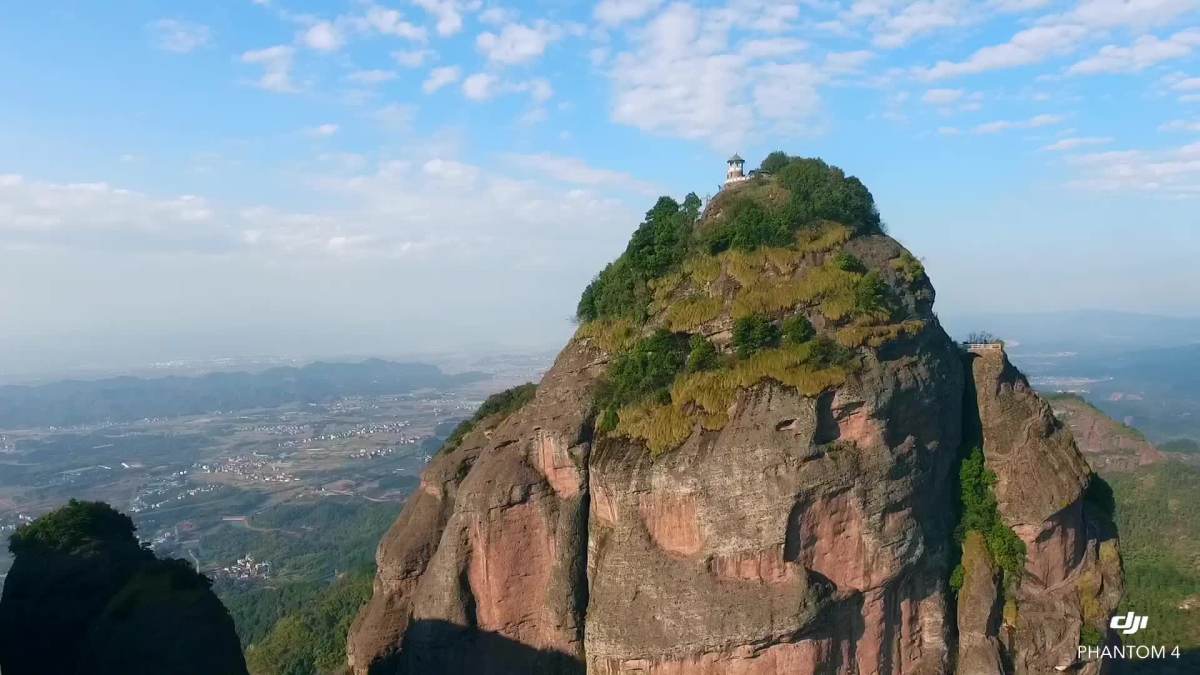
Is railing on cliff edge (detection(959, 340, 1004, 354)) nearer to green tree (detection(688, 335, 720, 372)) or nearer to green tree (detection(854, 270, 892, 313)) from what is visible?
green tree (detection(854, 270, 892, 313))

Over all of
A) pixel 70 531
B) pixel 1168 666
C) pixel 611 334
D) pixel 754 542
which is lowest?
pixel 1168 666

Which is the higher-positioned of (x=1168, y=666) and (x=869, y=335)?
(x=869, y=335)

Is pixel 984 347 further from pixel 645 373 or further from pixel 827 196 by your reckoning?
pixel 645 373

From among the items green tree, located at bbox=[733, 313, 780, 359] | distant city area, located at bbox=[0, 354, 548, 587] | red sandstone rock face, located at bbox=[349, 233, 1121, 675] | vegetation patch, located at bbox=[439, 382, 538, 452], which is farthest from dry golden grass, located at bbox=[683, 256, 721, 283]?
distant city area, located at bbox=[0, 354, 548, 587]

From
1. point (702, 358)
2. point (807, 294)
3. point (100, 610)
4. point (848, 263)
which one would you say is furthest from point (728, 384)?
point (100, 610)

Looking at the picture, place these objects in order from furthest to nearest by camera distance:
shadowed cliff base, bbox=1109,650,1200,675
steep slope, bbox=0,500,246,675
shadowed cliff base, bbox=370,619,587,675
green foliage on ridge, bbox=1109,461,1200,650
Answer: green foliage on ridge, bbox=1109,461,1200,650 → shadowed cliff base, bbox=1109,650,1200,675 → shadowed cliff base, bbox=370,619,587,675 → steep slope, bbox=0,500,246,675

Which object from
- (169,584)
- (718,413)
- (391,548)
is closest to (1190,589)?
(718,413)
